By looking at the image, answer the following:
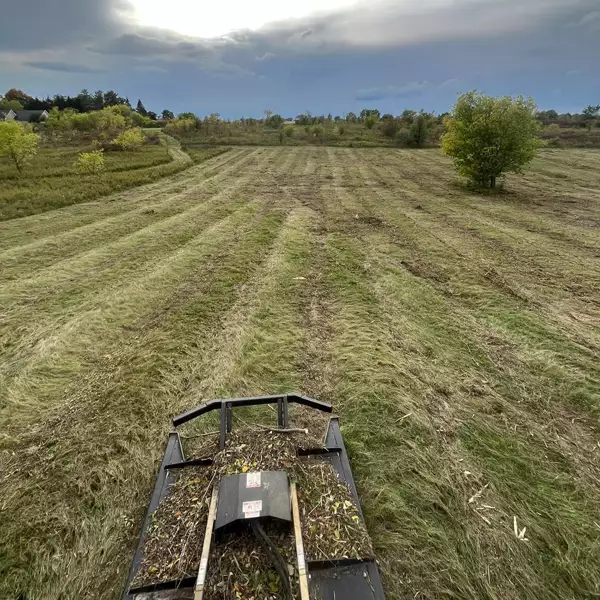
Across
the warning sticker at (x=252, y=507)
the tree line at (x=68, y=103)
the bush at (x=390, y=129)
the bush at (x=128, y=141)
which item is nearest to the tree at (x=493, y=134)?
the warning sticker at (x=252, y=507)

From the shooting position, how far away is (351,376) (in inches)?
173

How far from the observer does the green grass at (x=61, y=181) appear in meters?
13.3

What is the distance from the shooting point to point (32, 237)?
1000 centimetres

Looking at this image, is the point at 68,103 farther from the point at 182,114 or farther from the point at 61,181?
the point at 61,181

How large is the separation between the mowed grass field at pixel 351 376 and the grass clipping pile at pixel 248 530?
318mm

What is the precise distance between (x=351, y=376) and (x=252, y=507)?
2264mm

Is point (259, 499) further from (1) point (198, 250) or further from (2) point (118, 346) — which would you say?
(1) point (198, 250)

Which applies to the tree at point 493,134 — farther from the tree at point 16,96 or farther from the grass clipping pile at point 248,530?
the tree at point 16,96

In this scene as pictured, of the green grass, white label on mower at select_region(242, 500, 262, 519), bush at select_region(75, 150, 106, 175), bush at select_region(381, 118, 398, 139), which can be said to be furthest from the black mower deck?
bush at select_region(381, 118, 398, 139)

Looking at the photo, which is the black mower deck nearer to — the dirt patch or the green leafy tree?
the dirt patch

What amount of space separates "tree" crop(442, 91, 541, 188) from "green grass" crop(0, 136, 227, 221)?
15084 millimetres

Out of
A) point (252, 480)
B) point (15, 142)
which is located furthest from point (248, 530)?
point (15, 142)

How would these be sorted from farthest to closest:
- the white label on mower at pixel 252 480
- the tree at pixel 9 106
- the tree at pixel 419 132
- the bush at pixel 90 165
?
1. the tree at pixel 9 106
2. the tree at pixel 419 132
3. the bush at pixel 90 165
4. the white label on mower at pixel 252 480

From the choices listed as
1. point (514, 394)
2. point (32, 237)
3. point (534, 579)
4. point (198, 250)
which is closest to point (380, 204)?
point (198, 250)
